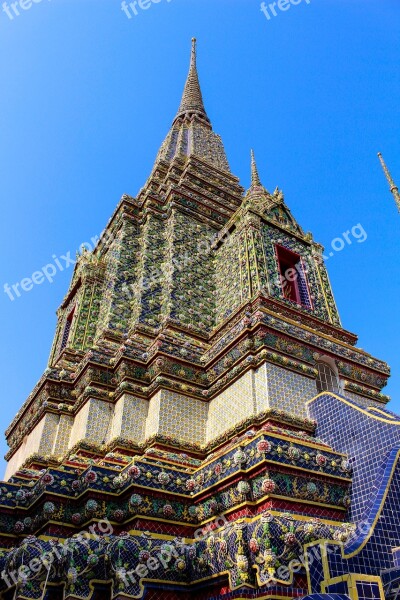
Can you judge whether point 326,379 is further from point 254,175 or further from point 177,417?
point 254,175

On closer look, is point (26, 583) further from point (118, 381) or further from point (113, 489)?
point (118, 381)

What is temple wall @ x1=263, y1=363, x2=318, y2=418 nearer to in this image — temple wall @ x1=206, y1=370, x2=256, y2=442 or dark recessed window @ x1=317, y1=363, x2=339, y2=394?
temple wall @ x1=206, y1=370, x2=256, y2=442

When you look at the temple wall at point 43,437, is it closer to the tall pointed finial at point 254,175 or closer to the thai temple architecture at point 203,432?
the thai temple architecture at point 203,432

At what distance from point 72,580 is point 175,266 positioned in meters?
8.00

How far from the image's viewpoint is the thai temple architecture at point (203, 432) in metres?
6.09

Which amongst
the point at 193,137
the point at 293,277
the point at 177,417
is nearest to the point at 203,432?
the point at 177,417

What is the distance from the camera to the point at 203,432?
955 centimetres

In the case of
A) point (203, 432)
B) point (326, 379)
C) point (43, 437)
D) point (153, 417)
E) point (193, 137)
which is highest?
point (193, 137)

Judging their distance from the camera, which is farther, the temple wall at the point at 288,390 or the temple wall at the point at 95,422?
the temple wall at the point at 95,422

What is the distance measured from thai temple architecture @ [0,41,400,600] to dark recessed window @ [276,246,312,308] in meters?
0.05

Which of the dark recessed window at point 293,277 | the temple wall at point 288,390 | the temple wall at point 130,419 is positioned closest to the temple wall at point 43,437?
the temple wall at point 130,419

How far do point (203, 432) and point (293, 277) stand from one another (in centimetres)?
485

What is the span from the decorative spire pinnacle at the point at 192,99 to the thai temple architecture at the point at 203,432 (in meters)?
9.63

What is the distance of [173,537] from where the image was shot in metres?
7.08
